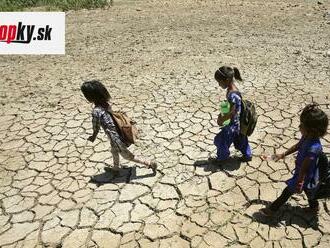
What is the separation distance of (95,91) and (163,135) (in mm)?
1768

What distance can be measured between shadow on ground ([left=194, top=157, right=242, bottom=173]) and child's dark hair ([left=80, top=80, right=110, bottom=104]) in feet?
5.07

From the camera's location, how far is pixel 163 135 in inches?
210

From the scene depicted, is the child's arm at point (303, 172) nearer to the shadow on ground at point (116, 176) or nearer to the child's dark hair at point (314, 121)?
the child's dark hair at point (314, 121)

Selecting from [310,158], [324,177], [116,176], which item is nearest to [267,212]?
[324,177]

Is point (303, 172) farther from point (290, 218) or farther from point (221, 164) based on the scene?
point (221, 164)

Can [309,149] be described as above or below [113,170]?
above

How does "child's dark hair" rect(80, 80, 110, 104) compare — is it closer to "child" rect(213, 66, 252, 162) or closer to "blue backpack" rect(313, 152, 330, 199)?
"child" rect(213, 66, 252, 162)

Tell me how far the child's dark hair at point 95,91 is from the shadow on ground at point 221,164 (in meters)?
1.54

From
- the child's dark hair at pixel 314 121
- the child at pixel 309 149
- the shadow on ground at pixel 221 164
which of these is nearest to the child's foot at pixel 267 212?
the child at pixel 309 149

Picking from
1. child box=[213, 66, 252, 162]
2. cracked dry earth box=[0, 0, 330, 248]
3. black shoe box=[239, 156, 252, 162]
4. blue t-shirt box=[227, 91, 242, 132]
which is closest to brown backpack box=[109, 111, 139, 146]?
cracked dry earth box=[0, 0, 330, 248]

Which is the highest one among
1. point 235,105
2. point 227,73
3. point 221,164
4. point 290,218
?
point 227,73

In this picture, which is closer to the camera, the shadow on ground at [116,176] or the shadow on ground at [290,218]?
the shadow on ground at [290,218]

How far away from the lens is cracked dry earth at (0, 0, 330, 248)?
3809 millimetres

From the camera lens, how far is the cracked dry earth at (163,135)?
12.5 ft
